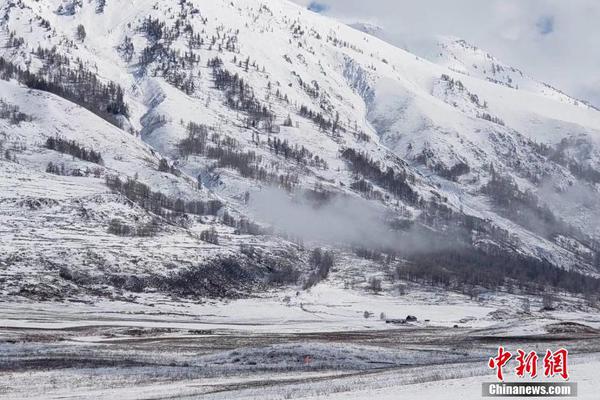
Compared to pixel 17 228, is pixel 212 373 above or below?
below

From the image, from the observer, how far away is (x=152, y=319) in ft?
433

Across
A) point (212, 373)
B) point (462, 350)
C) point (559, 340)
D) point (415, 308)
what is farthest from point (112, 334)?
point (415, 308)

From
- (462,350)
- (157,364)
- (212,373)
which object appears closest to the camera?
(212,373)

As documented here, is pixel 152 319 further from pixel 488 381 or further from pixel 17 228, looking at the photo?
pixel 488 381

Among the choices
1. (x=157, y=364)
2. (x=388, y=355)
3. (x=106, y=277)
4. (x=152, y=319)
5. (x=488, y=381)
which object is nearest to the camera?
(x=488, y=381)

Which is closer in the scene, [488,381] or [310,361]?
[488,381]

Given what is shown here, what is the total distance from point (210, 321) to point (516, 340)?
63.9 m

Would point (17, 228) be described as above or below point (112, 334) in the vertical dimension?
above

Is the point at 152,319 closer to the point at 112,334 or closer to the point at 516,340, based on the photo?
the point at 112,334

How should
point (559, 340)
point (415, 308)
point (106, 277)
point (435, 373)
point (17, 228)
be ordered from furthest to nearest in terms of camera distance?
1. point (415, 308)
2. point (17, 228)
3. point (106, 277)
4. point (559, 340)
5. point (435, 373)

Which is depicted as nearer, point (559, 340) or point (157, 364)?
point (157, 364)

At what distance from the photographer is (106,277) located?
555ft

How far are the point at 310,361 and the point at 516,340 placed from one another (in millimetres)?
37749

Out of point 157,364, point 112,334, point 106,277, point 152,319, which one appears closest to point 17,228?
point 106,277
